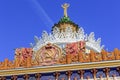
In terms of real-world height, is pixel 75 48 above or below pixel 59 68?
above

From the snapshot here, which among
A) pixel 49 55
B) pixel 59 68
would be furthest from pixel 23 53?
pixel 59 68

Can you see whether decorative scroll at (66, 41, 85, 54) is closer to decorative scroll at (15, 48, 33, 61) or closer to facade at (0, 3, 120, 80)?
facade at (0, 3, 120, 80)

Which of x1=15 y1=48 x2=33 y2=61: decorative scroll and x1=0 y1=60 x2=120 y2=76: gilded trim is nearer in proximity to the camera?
x1=0 y1=60 x2=120 y2=76: gilded trim

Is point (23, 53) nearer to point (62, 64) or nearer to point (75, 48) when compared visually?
point (62, 64)

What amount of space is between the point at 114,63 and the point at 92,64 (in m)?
1.79

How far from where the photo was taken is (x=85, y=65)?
29.8 meters

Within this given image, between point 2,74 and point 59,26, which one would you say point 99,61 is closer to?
point 2,74

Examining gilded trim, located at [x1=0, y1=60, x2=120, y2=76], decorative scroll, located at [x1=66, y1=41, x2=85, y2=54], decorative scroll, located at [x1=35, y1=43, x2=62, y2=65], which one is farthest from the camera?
decorative scroll, located at [x1=66, y1=41, x2=85, y2=54]

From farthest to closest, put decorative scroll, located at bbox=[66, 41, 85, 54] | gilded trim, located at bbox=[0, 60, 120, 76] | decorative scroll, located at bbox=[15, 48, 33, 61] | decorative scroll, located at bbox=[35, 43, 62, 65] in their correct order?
decorative scroll, located at bbox=[15, 48, 33, 61] < decorative scroll, located at bbox=[66, 41, 85, 54] < decorative scroll, located at bbox=[35, 43, 62, 65] < gilded trim, located at bbox=[0, 60, 120, 76]

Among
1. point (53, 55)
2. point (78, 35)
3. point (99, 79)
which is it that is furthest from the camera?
point (78, 35)

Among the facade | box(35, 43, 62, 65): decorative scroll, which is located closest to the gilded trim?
the facade

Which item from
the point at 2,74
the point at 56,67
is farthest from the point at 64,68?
the point at 2,74

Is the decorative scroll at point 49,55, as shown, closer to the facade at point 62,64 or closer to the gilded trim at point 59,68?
the facade at point 62,64

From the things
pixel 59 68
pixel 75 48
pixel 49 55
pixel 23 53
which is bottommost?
pixel 59 68
